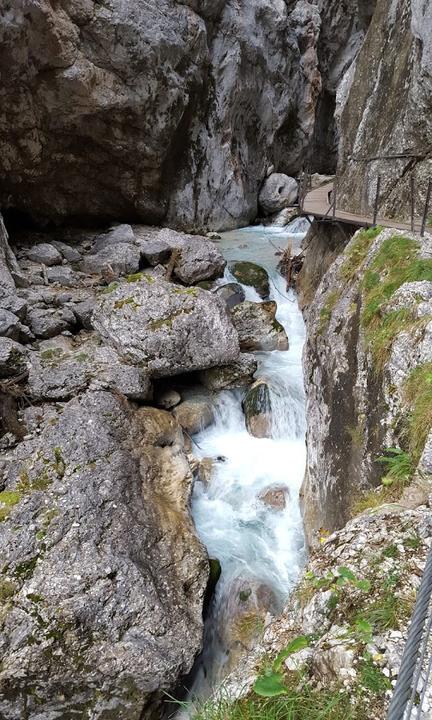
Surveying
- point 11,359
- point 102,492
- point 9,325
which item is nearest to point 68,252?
point 9,325

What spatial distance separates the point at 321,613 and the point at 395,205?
30.1 feet

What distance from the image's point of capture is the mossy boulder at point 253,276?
589 inches

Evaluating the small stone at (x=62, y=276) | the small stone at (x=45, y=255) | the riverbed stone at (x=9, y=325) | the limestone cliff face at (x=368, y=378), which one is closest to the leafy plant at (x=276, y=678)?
the limestone cliff face at (x=368, y=378)

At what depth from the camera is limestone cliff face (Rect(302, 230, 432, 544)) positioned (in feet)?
15.0

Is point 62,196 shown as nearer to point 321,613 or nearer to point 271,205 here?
point 271,205

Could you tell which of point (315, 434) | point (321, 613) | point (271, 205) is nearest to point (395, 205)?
point (315, 434)

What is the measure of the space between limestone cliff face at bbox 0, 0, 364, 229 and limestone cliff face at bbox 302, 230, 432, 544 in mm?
12530

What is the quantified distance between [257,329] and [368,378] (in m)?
7.19

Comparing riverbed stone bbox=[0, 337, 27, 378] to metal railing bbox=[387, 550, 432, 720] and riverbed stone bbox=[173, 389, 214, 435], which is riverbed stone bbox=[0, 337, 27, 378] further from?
metal railing bbox=[387, 550, 432, 720]

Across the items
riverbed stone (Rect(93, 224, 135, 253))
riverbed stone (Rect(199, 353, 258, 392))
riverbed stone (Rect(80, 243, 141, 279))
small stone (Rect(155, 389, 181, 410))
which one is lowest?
small stone (Rect(155, 389, 181, 410))

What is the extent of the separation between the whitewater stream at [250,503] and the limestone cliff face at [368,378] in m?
0.91

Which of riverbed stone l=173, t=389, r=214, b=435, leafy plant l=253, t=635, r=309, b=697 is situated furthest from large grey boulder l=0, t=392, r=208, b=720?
leafy plant l=253, t=635, r=309, b=697

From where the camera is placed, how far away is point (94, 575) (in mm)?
5781

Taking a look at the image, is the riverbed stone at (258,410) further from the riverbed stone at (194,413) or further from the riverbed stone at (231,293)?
the riverbed stone at (231,293)
